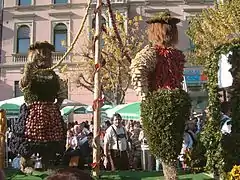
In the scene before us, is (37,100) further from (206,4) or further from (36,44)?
(206,4)

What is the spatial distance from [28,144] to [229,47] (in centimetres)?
329

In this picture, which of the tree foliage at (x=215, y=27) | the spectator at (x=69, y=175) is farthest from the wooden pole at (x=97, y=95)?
the tree foliage at (x=215, y=27)

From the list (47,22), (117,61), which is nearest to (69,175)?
(117,61)

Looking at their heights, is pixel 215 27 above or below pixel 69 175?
above

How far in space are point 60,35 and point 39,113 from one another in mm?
25252

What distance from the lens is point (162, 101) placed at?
19.2 feet

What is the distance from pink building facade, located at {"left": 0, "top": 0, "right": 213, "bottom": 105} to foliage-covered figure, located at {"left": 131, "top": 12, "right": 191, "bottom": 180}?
2492 cm

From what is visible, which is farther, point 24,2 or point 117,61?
point 24,2

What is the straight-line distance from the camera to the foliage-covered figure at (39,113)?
23.2 ft

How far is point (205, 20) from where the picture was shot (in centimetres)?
2362

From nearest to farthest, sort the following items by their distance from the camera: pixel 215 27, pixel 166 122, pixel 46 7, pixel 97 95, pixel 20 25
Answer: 1. pixel 166 122
2. pixel 97 95
3. pixel 215 27
4. pixel 20 25
5. pixel 46 7

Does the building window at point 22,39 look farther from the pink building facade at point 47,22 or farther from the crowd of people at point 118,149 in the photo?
the crowd of people at point 118,149

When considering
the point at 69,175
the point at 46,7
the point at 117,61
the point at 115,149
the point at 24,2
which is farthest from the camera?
the point at 24,2

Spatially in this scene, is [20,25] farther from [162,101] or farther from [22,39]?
[162,101]
